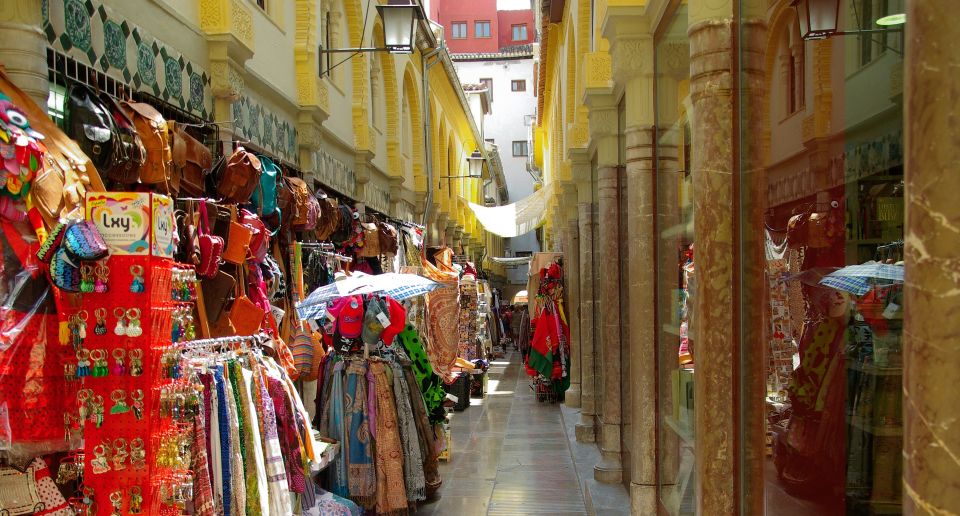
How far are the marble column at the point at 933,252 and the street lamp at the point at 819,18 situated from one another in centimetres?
80

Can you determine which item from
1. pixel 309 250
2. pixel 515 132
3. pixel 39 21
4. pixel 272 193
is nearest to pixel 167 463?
pixel 39 21

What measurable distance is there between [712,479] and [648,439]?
2.22 metres

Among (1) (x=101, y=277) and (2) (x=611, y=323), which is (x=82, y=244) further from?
(2) (x=611, y=323)

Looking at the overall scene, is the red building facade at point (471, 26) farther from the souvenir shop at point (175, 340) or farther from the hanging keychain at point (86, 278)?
the hanging keychain at point (86, 278)

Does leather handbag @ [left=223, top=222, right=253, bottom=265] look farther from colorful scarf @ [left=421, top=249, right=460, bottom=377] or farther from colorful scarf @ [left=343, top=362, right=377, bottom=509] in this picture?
colorful scarf @ [left=421, top=249, right=460, bottom=377]

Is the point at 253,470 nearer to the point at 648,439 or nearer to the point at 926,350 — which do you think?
the point at 648,439

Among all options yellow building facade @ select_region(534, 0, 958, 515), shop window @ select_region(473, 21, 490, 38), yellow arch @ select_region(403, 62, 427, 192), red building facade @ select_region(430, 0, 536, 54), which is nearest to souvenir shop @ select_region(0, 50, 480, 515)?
yellow building facade @ select_region(534, 0, 958, 515)

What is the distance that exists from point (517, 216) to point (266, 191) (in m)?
12.9

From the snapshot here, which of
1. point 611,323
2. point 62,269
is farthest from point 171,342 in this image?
point 611,323

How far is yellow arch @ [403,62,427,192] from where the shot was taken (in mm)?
17672

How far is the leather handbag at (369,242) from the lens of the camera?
1046cm

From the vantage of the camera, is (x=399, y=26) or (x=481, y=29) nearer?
(x=399, y=26)

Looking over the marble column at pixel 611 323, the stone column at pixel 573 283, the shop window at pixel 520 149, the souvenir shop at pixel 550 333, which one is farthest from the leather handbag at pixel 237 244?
the shop window at pixel 520 149

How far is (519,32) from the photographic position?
48.3 metres
